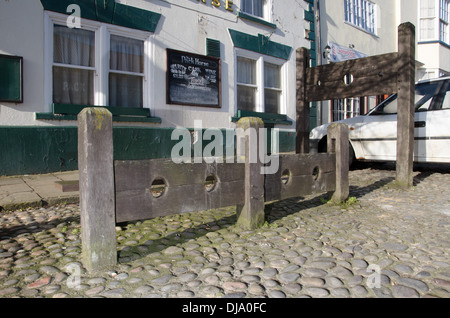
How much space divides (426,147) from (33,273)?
22.3ft

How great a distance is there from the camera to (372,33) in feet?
46.0

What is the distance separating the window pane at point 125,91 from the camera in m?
7.17

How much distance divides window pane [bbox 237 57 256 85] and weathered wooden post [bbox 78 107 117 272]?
7.08 meters

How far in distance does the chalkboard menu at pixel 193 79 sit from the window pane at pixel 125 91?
660 millimetres

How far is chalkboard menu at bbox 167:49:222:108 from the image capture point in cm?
771

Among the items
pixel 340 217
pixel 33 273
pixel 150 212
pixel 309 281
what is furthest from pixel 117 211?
pixel 340 217

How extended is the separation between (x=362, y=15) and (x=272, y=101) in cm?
679

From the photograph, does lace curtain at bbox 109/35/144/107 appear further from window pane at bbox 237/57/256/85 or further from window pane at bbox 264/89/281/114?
window pane at bbox 264/89/281/114

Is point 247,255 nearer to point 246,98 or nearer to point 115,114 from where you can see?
point 115,114

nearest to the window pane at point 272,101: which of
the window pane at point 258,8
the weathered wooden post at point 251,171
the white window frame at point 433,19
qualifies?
the window pane at point 258,8

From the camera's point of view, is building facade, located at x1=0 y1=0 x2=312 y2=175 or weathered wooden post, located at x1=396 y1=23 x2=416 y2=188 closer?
weathered wooden post, located at x1=396 y1=23 x2=416 y2=188

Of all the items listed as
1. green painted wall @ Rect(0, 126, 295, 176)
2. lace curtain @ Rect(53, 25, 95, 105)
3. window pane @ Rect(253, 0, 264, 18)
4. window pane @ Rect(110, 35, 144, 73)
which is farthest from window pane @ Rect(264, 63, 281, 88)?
lace curtain @ Rect(53, 25, 95, 105)

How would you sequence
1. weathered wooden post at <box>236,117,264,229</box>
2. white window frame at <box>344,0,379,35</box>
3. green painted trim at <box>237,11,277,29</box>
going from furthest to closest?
white window frame at <box>344,0,379,35</box>, green painted trim at <box>237,11,277,29</box>, weathered wooden post at <box>236,117,264,229</box>

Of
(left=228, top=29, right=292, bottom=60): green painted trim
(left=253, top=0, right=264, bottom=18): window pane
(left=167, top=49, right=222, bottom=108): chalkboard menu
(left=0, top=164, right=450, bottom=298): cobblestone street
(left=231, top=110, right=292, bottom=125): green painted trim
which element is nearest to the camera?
(left=0, top=164, right=450, bottom=298): cobblestone street
